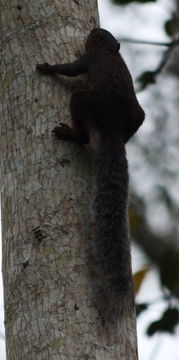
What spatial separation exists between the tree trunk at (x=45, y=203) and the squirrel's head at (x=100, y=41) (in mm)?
70

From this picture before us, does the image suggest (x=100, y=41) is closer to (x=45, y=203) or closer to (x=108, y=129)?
(x=108, y=129)

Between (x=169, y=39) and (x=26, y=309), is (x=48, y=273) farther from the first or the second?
(x=169, y=39)

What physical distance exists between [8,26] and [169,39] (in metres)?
1.81

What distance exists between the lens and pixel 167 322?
3801mm

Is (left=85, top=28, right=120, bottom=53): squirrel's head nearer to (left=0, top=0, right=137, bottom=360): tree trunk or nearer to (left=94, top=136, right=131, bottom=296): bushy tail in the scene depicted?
(left=0, top=0, right=137, bottom=360): tree trunk

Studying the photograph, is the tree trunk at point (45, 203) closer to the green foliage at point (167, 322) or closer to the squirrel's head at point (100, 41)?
the squirrel's head at point (100, 41)

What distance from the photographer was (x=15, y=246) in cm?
359

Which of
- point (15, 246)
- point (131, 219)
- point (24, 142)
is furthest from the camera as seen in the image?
point (131, 219)

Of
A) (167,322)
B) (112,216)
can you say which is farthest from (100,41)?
(167,322)

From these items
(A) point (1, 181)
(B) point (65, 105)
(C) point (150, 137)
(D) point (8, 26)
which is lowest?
(C) point (150, 137)

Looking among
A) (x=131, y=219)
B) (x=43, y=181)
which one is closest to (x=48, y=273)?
(x=43, y=181)

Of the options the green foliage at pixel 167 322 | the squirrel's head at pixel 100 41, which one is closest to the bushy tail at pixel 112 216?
the green foliage at pixel 167 322

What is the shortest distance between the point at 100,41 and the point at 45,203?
1.49m

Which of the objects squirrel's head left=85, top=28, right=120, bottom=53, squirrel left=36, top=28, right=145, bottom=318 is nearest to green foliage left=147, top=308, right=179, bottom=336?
squirrel left=36, top=28, right=145, bottom=318
